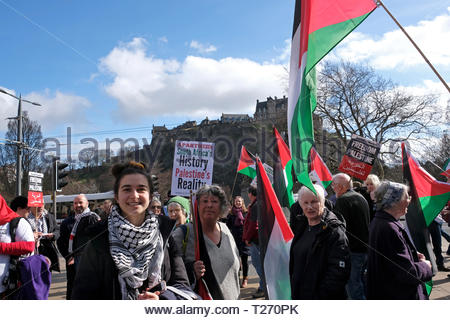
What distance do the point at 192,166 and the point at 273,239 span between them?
18.8ft

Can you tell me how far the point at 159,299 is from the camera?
229 centimetres

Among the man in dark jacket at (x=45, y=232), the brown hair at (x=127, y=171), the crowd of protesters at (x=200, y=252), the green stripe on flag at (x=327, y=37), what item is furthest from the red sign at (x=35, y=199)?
the green stripe on flag at (x=327, y=37)

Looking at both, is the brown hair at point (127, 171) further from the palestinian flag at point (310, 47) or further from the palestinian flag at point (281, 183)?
the palestinian flag at point (281, 183)

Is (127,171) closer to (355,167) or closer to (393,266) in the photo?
(393,266)

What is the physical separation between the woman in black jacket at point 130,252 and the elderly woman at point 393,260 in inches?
58.5

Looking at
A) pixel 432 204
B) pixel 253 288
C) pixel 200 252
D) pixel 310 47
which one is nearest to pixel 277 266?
pixel 200 252

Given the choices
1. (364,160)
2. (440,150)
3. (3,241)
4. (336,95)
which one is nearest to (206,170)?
(364,160)

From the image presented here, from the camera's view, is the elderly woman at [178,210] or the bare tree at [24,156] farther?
the bare tree at [24,156]

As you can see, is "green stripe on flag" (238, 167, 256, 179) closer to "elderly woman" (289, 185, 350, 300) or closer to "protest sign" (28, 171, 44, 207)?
"protest sign" (28, 171, 44, 207)

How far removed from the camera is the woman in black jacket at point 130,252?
2170 millimetres

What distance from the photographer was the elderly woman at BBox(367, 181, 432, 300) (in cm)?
285

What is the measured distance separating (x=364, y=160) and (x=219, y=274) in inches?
258

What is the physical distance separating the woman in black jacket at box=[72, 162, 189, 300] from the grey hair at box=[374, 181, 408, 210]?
169 cm
